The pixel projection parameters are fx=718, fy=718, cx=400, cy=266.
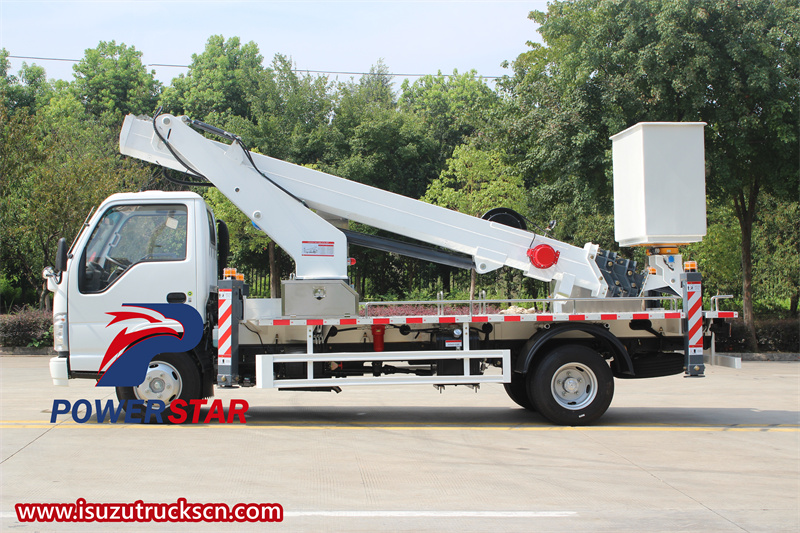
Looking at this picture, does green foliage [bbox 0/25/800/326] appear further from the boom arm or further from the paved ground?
the paved ground

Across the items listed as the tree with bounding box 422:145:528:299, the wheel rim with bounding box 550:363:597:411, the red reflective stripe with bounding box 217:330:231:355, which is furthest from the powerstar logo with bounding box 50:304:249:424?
the tree with bounding box 422:145:528:299

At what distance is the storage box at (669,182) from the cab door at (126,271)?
544 centimetres

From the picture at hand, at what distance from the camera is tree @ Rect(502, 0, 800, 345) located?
54.9ft

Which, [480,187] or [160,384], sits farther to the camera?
[480,187]

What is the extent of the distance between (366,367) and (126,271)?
10.1ft

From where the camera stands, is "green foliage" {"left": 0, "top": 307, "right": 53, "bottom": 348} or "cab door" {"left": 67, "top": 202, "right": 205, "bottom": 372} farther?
"green foliage" {"left": 0, "top": 307, "right": 53, "bottom": 348}

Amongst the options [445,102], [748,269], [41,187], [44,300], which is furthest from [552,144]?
[445,102]

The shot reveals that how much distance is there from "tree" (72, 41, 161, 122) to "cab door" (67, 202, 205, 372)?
39620mm

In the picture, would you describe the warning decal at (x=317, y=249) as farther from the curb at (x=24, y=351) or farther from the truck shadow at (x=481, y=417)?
the curb at (x=24, y=351)

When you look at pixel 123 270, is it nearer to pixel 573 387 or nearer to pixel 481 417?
pixel 481 417

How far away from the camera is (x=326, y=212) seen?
30.7 feet

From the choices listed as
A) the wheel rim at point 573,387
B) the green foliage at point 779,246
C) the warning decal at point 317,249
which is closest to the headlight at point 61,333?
the warning decal at point 317,249

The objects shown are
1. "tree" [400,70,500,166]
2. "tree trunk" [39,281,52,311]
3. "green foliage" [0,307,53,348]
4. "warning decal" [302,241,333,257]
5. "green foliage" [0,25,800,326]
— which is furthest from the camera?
"tree" [400,70,500,166]

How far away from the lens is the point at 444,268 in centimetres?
2438
